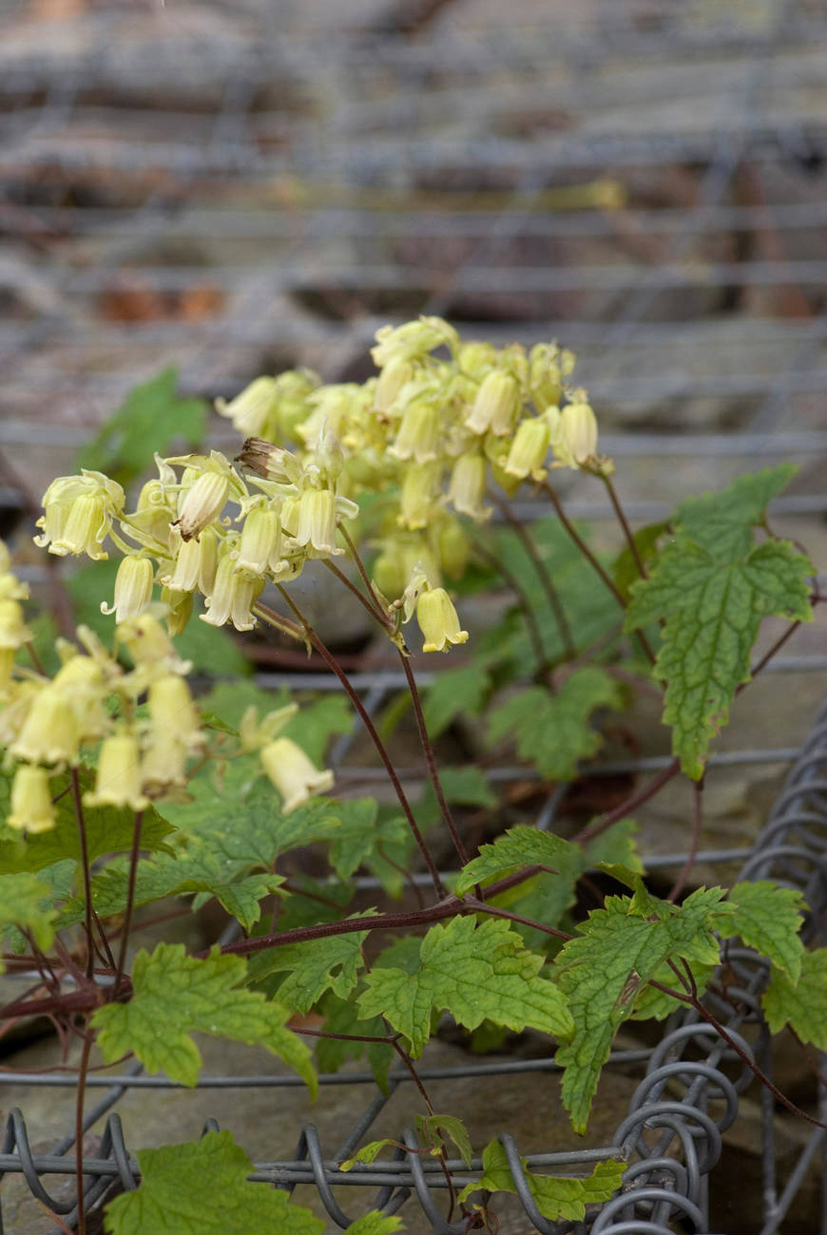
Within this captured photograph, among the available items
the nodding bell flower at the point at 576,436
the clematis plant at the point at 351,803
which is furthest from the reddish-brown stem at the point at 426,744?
A: the nodding bell flower at the point at 576,436

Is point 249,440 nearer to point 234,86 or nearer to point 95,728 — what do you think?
point 95,728

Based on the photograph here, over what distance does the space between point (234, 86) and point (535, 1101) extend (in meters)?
3.92

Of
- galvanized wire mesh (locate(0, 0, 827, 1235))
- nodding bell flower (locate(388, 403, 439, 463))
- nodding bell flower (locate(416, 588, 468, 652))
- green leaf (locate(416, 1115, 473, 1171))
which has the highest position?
galvanized wire mesh (locate(0, 0, 827, 1235))

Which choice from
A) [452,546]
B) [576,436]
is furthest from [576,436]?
[452,546]

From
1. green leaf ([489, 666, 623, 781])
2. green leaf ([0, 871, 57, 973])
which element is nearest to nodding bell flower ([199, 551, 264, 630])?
green leaf ([0, 871, 57, 973])

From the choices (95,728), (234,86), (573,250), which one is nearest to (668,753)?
(95,728)

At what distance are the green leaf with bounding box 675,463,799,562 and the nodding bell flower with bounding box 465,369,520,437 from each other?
21 centimetres

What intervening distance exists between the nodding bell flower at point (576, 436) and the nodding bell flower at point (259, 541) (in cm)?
37

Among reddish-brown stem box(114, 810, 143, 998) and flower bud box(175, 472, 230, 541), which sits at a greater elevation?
flower bud box(175, 472, 230, 541)

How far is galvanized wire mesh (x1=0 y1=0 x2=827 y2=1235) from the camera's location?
2.64 m

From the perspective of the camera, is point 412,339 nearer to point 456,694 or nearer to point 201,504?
point 201,504

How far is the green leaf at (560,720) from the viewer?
54.1 inches

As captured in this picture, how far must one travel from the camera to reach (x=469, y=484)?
1181 mm

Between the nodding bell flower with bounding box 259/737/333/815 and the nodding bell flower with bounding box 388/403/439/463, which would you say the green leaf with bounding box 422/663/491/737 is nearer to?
the nodding bell flower with bounding box 388/403/439/463
